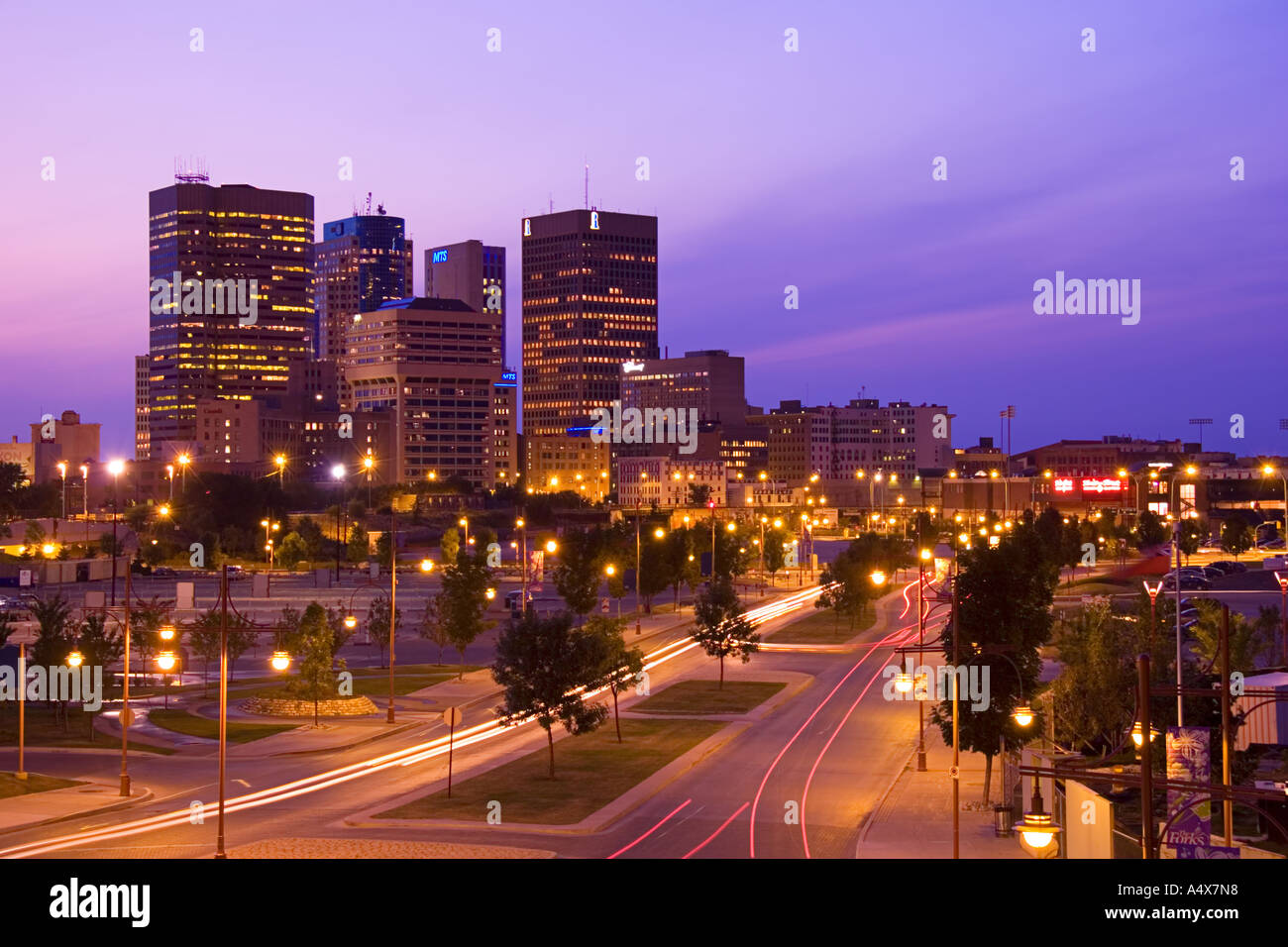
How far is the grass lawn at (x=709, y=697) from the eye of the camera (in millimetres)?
49094

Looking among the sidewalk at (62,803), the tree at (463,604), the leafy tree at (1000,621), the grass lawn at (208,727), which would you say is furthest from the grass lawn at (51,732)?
the leafy tree at (1000,621)

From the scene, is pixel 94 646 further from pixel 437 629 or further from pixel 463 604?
pixel 437 629

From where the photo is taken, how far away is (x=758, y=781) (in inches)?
1390

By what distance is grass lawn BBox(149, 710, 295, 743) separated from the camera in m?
42.0

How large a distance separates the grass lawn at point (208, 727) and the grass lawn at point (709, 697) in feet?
43.6

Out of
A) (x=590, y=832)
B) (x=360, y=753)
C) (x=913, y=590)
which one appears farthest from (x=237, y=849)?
(x=913, y=590)

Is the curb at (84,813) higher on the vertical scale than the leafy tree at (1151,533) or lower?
lower

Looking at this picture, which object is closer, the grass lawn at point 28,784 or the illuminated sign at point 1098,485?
the grass lawn at point 28,784

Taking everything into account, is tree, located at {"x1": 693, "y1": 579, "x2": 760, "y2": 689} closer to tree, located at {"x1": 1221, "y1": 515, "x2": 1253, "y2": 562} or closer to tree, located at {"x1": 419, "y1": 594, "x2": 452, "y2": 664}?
tree, located at {"x1": 419, "y1": 594, "x2": 452, "y2": 664}

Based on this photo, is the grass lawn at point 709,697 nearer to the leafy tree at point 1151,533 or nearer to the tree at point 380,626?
the tree at point 380,626

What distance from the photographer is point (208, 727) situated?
143 feet

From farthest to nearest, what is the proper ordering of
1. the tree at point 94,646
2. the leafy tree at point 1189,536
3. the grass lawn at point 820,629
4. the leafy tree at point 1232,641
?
1. the leafy tree at point 1189,536
2. the grass lawn at point 820,629
3. the tree at point 94,646
4. the leafy tree at point 1232,641
